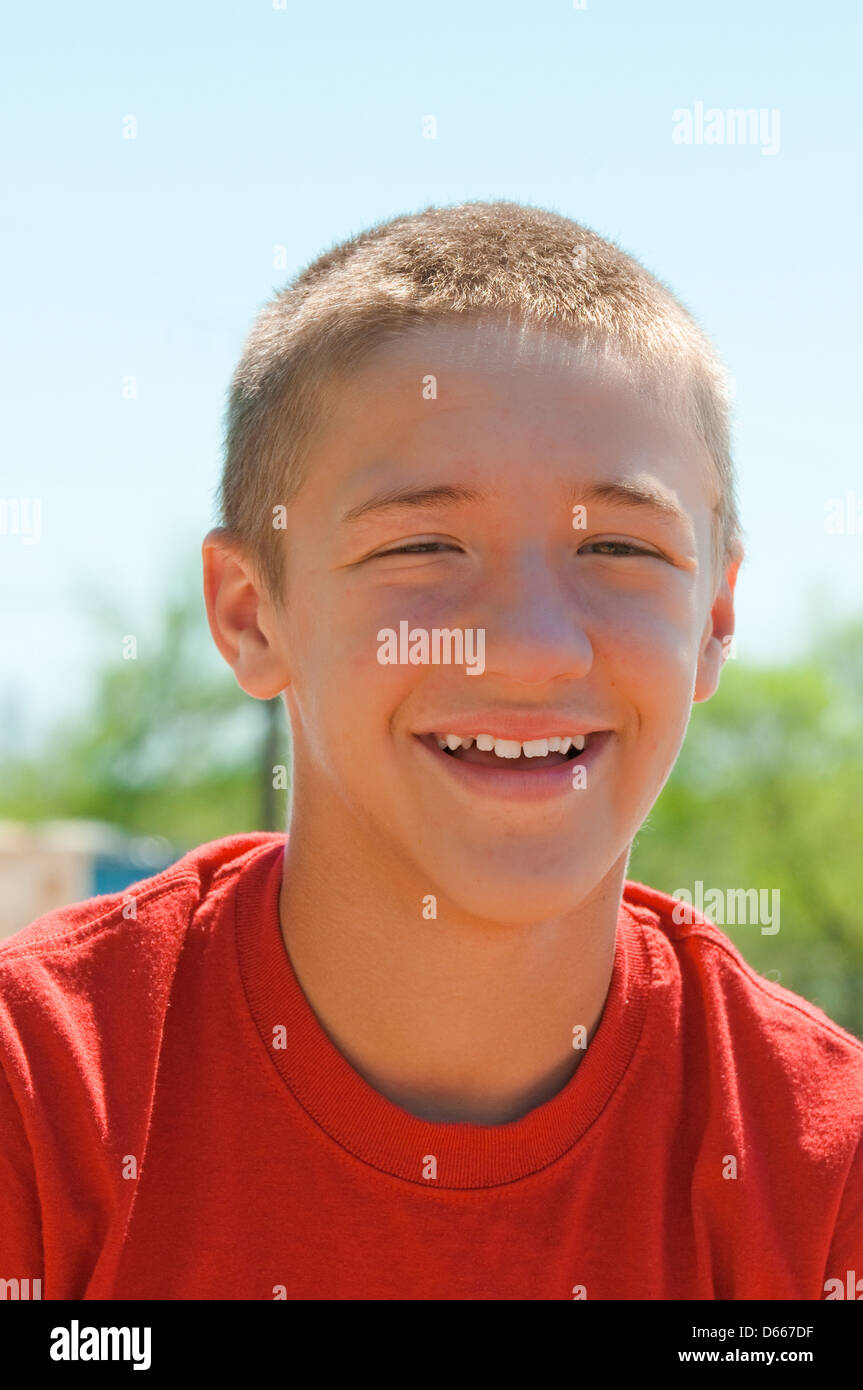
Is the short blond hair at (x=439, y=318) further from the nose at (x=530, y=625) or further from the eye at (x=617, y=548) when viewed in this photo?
the nose at (x=530, y=625)

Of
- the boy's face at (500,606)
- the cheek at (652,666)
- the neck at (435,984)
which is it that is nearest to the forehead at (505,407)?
the boy's face at (500,606)

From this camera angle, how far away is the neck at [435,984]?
7.22ft

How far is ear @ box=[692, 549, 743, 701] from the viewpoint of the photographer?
2.44 meters

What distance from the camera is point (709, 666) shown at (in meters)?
2.45

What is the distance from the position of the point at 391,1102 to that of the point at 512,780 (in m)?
0.55

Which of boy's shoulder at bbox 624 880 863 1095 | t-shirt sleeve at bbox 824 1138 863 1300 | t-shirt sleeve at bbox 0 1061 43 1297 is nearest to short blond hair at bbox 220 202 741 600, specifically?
boy's shoulder at bbox 624 880 863 1095

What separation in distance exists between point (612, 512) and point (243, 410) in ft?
2.73

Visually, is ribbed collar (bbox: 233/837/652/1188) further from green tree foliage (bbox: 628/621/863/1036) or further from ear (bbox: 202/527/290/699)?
green tree foliage (bbox: 628/621/863/1036)

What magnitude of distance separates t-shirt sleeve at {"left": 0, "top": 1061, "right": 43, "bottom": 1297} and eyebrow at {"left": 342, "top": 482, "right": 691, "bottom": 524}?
1001 millimetres

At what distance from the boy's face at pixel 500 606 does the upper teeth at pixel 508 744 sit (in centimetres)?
2

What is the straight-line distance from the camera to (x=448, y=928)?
218 cm

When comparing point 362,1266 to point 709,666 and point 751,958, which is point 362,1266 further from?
point 751,958

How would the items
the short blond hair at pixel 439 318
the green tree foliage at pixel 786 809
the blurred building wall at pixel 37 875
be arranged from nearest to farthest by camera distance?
the short blond hair at pixel 439 318 < the blurred building wall at pixel 37 875 < the green tree foliage at pixel 786 809
